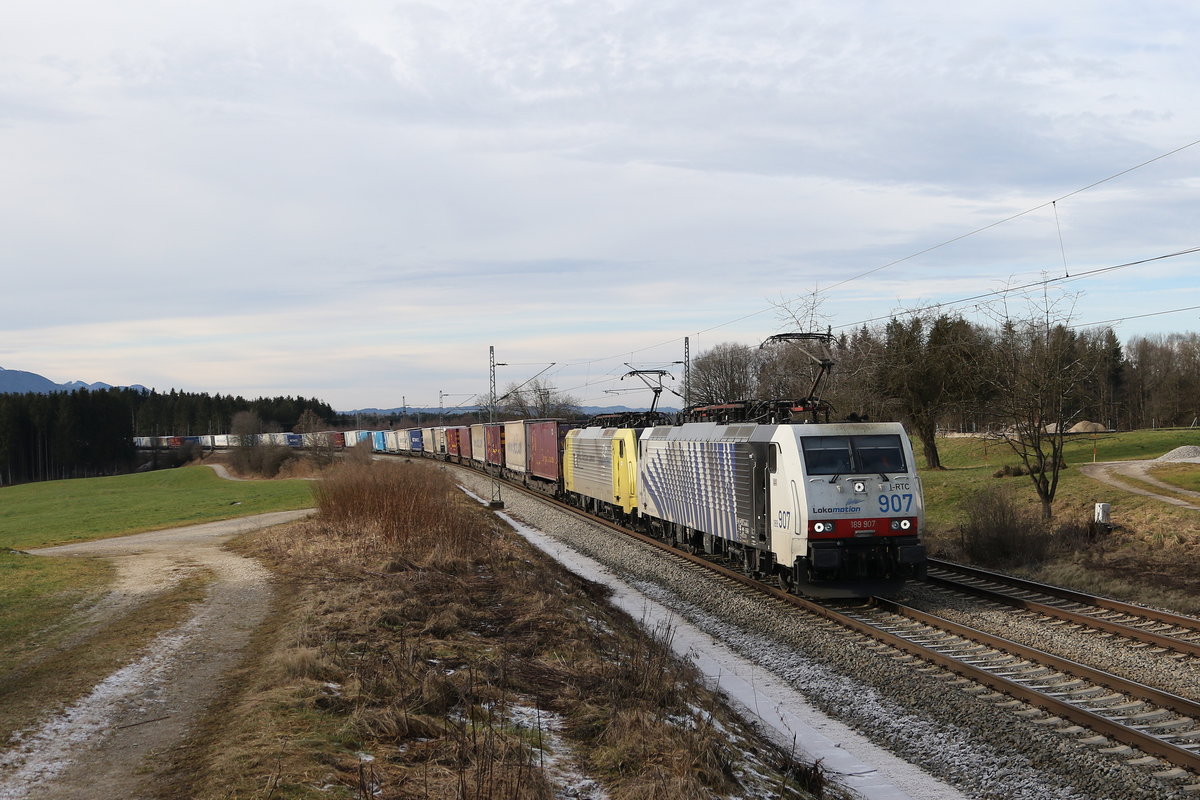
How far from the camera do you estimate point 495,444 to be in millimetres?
56281

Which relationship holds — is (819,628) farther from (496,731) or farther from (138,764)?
(138,764)

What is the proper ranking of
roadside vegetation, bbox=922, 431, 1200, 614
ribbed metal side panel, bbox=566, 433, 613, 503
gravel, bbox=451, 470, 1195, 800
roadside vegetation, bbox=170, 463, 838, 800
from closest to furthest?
roadside vegetation, bbox=170, 463, 838, 800 < gravel, bbox=451, 470, 1195, 800 < roadside vegetation, bbox=922, 431, 1200, 614 < ribbed metal side panel, bbox=566, 433, 613, 503

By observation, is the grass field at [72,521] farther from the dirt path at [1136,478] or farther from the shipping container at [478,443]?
the dirt path at [1136,478]

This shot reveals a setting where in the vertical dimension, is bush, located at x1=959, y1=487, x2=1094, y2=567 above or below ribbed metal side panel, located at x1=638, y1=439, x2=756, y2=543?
below

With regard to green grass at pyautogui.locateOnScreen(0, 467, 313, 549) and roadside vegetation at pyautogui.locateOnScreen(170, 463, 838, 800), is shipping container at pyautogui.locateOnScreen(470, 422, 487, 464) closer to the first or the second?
green grass at pyautogui.locateOnScreen(0, 467, 313, 549)

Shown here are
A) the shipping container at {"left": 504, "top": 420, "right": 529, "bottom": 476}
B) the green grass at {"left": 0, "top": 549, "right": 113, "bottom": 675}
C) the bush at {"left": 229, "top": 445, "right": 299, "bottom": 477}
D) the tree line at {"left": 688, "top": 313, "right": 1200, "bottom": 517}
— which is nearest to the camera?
the green grass at {"left": 0, "top": 549, "right": 113, "bottom": 675}

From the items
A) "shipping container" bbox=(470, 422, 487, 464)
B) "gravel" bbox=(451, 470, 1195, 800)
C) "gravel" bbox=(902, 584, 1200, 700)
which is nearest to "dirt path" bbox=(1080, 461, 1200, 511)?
"gravel" bbox=(902, 584, 1200, 700)

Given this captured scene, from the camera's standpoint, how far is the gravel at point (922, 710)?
7383 millimetres

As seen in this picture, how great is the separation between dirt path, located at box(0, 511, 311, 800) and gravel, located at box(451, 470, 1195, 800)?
21.4 feet

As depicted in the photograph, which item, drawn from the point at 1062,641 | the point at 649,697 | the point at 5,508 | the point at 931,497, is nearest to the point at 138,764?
the point at 649,697

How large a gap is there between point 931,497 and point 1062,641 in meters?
18.1

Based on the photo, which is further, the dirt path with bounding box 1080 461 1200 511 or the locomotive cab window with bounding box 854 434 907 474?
the dirt path with bounding box 1080 461 1200 511

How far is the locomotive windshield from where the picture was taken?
14.3 m

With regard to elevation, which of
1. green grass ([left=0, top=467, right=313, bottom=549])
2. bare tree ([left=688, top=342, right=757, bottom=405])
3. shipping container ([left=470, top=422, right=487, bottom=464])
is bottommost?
green grass ([left=0, top=467, right=313, bottom=549])
